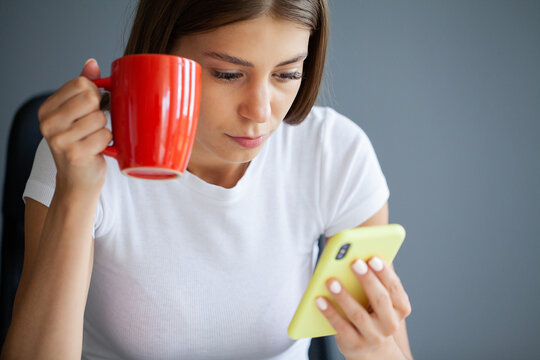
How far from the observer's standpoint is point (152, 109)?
0.59 metres

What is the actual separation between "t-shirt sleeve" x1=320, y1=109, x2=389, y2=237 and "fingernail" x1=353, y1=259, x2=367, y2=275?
0.28m

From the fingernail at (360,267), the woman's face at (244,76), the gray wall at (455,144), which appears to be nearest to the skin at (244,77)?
the woman's face at (244,76)

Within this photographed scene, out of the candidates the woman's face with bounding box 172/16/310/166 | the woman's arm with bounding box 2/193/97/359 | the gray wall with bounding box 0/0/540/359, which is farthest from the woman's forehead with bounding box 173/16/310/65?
the gray wall with bounding box 0/0/540/359

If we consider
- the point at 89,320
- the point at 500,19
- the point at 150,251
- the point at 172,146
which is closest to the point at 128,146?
the point at 172,146

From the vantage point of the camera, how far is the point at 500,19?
1568 mm

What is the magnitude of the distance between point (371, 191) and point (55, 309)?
66 centimetres

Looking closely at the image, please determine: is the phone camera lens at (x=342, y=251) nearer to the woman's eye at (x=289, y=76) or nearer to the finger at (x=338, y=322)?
the finger at (x=338, y=322)

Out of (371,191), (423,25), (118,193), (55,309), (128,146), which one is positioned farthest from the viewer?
(423,25)

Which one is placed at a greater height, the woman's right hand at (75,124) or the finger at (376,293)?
the woman's right hand at (75,124)

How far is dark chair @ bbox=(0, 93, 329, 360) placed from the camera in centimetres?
93

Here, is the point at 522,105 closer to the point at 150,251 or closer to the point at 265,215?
the point at 265,215

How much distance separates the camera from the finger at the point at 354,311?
795 mm

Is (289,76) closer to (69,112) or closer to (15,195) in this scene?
(69,112)

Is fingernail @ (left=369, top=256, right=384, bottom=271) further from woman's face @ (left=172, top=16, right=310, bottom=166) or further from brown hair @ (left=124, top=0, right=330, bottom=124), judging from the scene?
brown hair @ (left=124, top=0, right=330, bottom=124)
